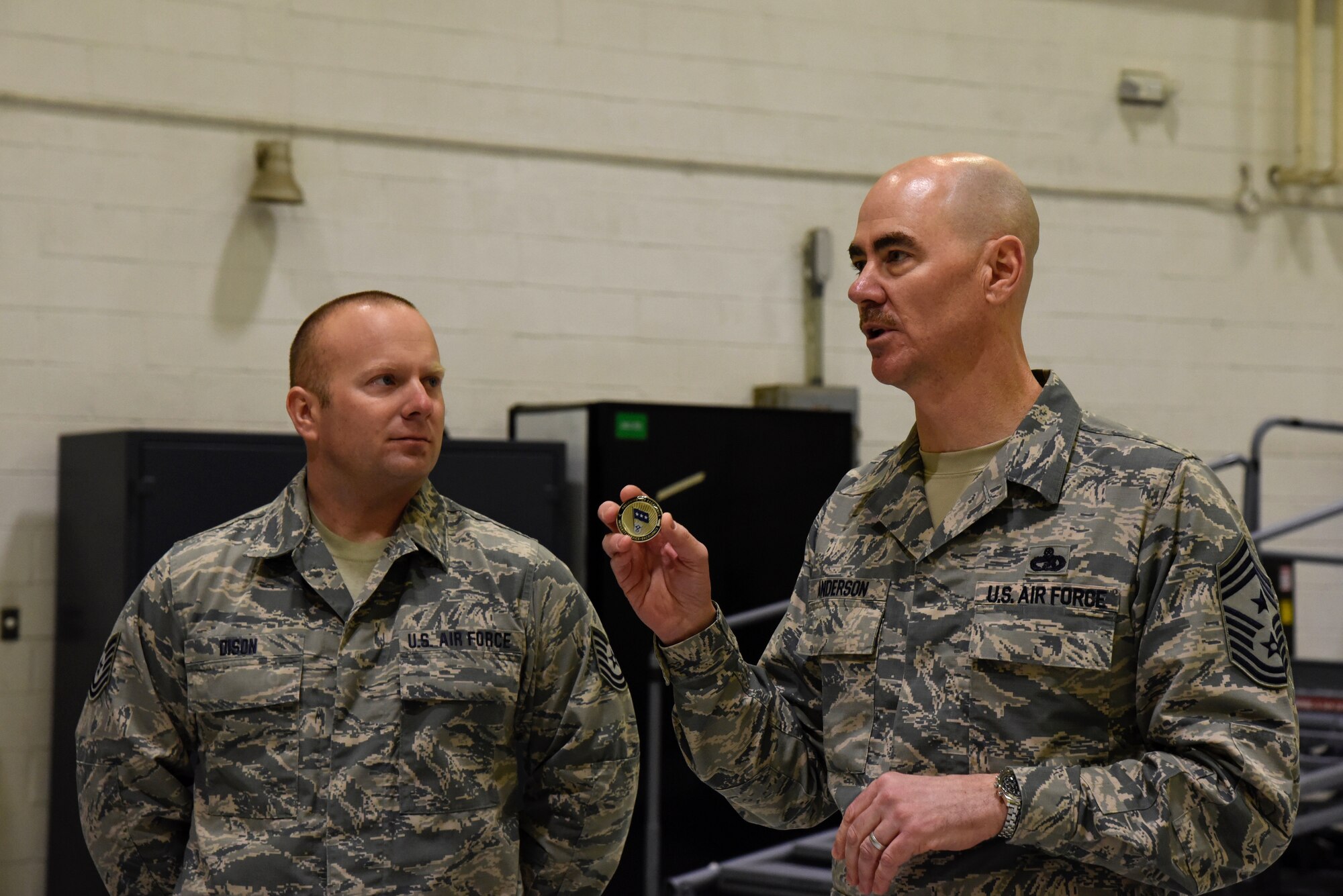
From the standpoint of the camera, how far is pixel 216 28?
190 inches

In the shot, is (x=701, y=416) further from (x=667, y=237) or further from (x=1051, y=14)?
(x=1051, y=14)

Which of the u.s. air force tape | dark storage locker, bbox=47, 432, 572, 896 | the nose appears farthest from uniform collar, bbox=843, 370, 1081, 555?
dark storage locker, bbox=47, 432, 572, 896

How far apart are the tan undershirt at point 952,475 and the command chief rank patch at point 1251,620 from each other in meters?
0.33

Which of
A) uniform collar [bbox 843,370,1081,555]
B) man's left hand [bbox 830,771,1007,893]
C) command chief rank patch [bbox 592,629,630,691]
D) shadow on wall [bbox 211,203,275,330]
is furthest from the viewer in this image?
shadow on wall [bbox 211,203,275,330]

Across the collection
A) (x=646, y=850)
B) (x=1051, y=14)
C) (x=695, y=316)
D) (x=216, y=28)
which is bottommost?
(x=646, y=850)

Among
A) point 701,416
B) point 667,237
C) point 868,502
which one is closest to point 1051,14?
point 667,237

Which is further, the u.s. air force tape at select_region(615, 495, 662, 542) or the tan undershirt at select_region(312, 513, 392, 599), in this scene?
the tan undershirt at select_region(312, 513, 392, 599)

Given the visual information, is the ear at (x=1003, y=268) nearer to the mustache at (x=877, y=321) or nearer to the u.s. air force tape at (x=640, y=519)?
the mustache at (x=877, y=321)

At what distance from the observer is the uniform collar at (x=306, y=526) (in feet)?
7.41

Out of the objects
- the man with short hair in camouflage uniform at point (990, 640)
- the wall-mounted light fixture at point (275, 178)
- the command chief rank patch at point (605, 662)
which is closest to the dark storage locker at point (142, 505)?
the wall-mounted light fixture at point (275, 178)

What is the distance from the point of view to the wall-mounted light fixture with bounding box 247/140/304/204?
4719 millimetres

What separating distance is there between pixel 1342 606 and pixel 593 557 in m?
3.65

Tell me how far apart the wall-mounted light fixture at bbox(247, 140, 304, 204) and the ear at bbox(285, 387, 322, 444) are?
2.56m

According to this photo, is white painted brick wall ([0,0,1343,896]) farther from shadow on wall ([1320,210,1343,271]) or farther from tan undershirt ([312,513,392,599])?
tan undershirt ([312,513,392,599])
